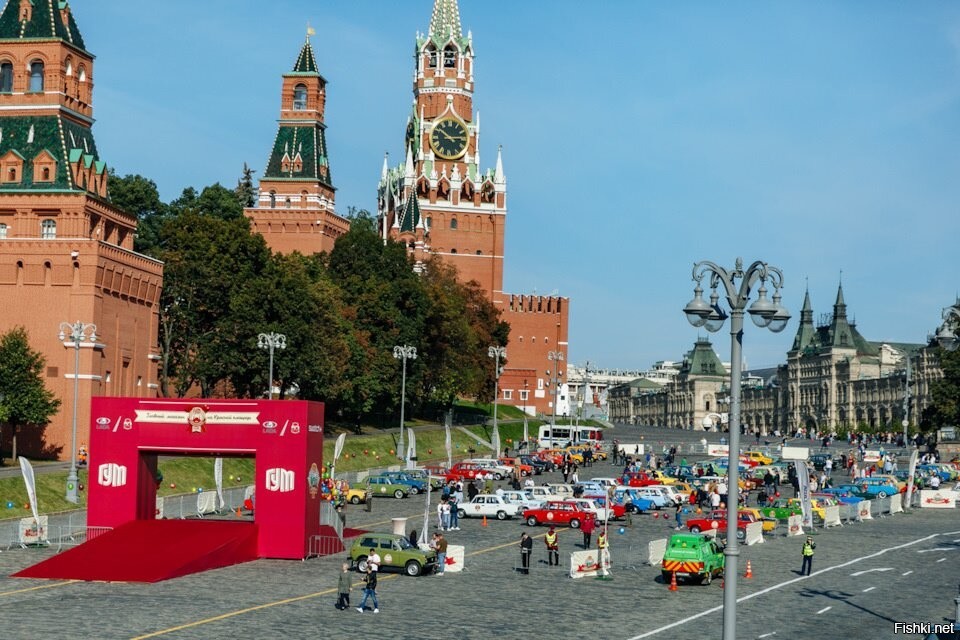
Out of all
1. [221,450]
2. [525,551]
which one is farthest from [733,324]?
[221,450]

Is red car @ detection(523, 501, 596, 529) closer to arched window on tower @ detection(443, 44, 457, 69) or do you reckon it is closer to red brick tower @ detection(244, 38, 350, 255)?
red brick tower @ detection(244, 38, 350, 255)

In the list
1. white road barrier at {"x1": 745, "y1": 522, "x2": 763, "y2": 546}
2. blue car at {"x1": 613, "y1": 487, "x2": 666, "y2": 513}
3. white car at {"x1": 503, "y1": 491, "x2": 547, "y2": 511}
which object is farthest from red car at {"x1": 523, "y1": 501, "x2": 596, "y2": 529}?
white road barrier at {"x1": 745, "y1": 522, "x2": 763, "y2": 546}

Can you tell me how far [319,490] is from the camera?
53.5 metres

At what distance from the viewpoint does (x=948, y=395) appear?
117m

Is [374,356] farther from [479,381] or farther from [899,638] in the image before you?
[899,638]

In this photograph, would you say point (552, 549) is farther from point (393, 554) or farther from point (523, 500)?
point (523, 500)

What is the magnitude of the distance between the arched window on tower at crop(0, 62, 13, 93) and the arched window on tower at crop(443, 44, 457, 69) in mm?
97352

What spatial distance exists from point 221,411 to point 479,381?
7678 centimetres

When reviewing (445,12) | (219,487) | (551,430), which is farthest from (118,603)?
(445,12)

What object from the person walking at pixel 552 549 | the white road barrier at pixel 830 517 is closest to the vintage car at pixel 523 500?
the white road barrier at pixel 830 517

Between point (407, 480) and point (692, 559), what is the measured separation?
31.2 meters

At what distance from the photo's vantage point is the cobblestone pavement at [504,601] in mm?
37469

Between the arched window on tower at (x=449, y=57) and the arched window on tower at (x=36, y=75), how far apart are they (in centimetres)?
9728

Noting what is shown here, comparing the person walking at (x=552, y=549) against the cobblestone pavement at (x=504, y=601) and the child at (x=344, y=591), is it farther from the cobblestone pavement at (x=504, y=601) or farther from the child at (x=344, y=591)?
the child at (x=344, y=591)
